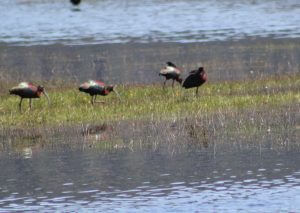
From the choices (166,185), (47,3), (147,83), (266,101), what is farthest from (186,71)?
(47,3)

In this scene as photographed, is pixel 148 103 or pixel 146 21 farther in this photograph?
pixel 146 21

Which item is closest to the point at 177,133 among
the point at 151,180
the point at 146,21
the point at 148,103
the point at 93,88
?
the point at 148,103

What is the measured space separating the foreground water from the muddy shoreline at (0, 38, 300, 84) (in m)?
11.8

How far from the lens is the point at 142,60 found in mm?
38000

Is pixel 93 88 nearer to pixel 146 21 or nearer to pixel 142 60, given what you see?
pixel 142 60

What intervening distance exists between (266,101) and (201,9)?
3707cm

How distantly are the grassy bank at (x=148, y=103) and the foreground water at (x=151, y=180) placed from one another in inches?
114

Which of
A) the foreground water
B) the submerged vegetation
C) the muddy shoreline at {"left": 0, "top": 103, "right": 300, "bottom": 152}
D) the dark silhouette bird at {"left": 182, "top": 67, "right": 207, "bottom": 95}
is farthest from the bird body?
the foreground water

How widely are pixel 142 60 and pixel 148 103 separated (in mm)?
14401

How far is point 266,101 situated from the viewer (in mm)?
23469

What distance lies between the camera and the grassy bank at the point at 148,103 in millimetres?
22312

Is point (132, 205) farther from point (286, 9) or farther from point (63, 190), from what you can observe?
point (286, 9)

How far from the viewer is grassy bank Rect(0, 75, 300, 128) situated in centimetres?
2231

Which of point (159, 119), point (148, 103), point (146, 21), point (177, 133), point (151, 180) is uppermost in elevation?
point (146, 21)
